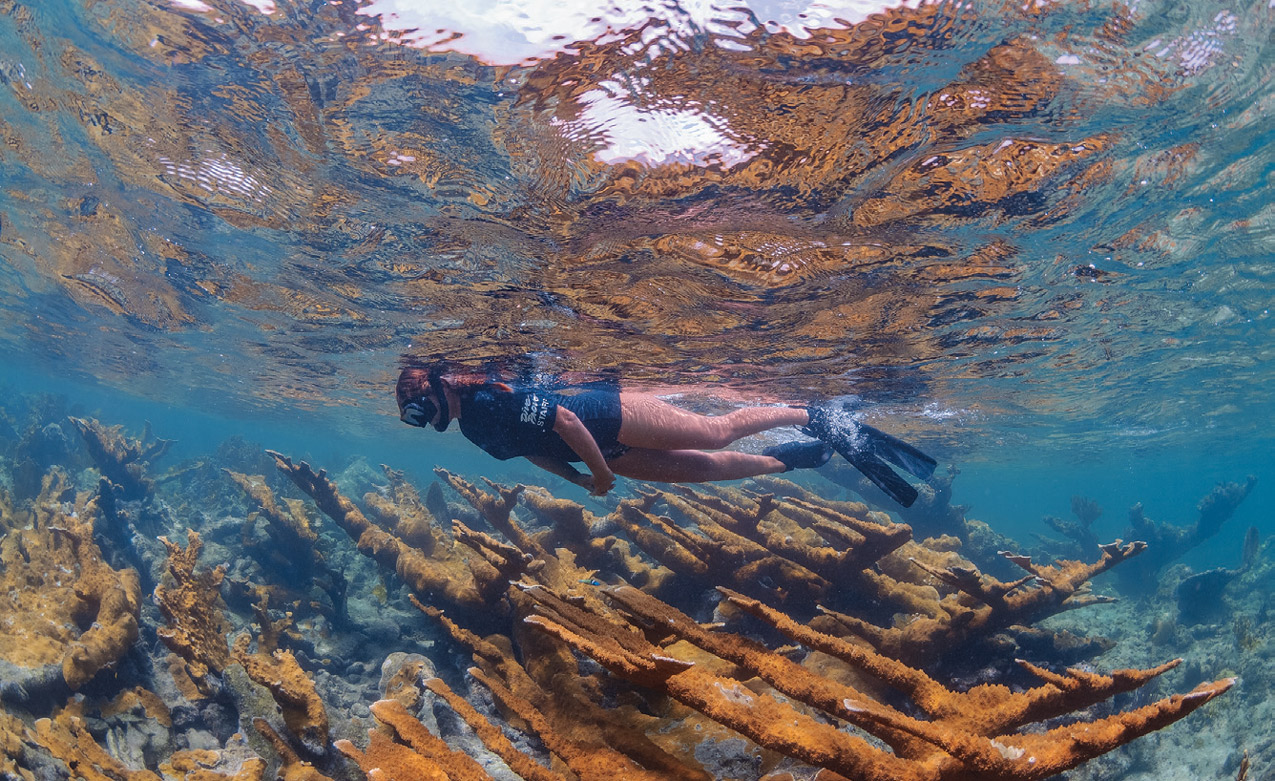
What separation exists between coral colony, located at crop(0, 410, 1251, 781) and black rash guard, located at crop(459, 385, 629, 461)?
1.18m

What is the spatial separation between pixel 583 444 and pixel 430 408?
5.87 feet

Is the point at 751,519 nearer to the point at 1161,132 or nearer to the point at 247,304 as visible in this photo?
the point at 1161,132

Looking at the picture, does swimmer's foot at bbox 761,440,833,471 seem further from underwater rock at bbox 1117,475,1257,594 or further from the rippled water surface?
underwater rock at bbox 1117,475,1257,594

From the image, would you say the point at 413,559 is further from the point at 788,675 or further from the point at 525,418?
the point at 788,675

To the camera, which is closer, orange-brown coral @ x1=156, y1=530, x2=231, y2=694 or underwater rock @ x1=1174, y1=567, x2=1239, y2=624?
orange-brown coral @ x1=156, y1=530, x2=231, y2=694

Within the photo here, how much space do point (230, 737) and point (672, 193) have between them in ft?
23.3

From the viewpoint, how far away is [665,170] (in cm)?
618

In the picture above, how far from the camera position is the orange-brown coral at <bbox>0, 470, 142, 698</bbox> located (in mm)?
4883

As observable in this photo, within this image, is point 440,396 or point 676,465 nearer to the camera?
point 440,396

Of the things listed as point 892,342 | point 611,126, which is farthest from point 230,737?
point 892,342

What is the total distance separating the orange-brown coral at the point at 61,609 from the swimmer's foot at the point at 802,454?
7841 millimetres

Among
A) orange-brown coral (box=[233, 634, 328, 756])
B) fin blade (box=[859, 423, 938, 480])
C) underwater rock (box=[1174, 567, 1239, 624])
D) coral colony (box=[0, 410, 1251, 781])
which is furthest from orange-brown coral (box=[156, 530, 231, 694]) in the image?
underwater rock (box=[1174, 567, 1239, 624])

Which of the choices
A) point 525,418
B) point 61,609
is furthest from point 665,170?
point 61,609

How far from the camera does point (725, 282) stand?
866 cm
